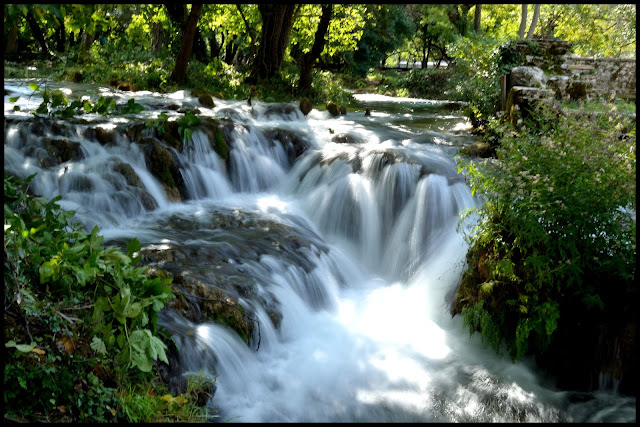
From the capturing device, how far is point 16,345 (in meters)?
3.09

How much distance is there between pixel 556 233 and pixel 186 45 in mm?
13473

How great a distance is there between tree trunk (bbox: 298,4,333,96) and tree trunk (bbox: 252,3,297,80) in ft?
3.16

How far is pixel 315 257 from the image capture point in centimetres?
700

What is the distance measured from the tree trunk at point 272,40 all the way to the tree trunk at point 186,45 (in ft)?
7.85

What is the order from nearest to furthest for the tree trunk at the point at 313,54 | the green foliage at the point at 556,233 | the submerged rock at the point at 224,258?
the green foliage at the point at 556,233
the submerged rock at the point at 224,258
the tree trunk at the point at 313,54

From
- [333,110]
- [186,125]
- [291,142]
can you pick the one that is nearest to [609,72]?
[333,110]

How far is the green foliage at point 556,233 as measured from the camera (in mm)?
4645

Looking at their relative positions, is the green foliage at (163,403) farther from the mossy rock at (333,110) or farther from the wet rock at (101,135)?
the mossy rock at (333,110)

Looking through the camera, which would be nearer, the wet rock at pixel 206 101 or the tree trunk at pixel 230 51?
the wet rock at pixel 206 101

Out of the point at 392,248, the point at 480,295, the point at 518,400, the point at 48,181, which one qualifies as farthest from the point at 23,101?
the point at 518,400

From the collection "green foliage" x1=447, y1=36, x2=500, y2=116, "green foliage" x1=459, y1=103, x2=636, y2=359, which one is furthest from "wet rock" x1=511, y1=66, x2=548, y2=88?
"green foliage" x1=459, y1=103, x2=636, y2=359

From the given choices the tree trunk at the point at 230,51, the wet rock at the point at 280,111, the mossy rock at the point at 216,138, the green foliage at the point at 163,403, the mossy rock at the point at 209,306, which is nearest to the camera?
the green foliage at the point at 163,403

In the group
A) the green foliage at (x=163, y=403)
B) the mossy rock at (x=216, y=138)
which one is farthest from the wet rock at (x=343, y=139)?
the green foliage at (x=163, y=403)

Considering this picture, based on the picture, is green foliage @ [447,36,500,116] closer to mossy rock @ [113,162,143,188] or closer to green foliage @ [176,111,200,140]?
green foliage @ [176,111,200,140]
